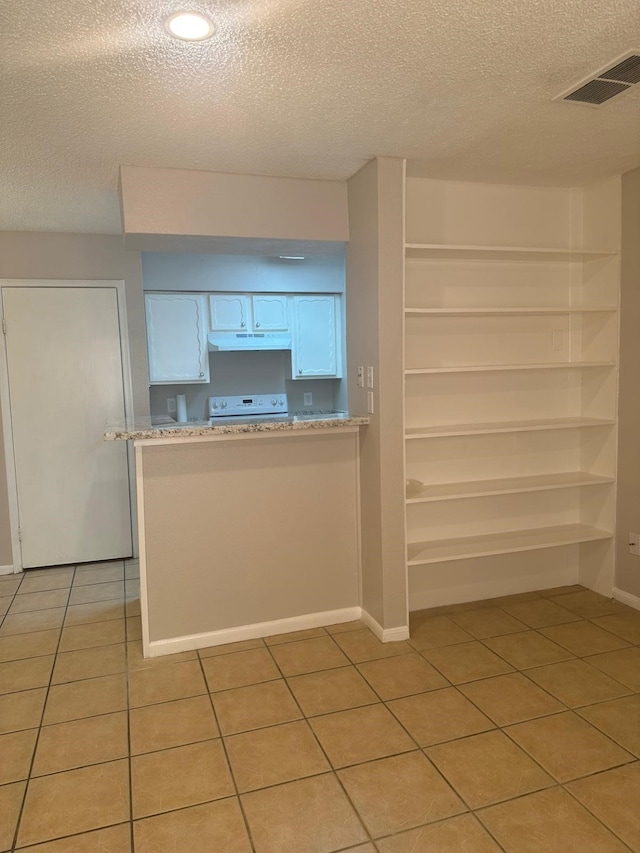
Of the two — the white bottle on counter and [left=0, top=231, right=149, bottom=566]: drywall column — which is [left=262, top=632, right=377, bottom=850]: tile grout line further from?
the white bottle on counter

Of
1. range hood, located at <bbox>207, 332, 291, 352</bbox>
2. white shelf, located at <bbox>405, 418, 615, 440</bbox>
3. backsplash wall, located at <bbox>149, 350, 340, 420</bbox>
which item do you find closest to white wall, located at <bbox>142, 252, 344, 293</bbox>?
range hood, located at <bbox>207, 332, 291, 352</bbox>

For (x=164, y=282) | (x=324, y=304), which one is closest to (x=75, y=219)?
(x=164, y=282)

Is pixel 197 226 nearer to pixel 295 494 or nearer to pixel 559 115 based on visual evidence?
pixel 295 494

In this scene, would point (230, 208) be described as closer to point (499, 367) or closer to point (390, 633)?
point (499, 367)

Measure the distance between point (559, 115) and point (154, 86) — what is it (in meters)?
1.57

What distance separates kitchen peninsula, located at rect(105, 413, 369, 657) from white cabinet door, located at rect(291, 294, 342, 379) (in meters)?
2.12

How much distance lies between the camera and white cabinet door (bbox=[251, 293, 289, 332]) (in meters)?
5.14

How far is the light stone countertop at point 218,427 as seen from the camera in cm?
283

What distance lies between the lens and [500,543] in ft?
11.2

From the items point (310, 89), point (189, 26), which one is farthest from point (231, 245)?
point (189, 26)

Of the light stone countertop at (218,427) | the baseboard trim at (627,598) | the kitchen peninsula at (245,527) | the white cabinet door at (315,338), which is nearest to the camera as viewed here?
the light stone countertop at (218,427)

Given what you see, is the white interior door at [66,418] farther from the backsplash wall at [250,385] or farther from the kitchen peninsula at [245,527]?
the kitchen peninsula at [245,527]

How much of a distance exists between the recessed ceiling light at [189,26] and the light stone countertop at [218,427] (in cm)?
162

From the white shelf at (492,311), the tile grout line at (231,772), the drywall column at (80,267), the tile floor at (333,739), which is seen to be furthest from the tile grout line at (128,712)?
the white shelf at (492,311)
